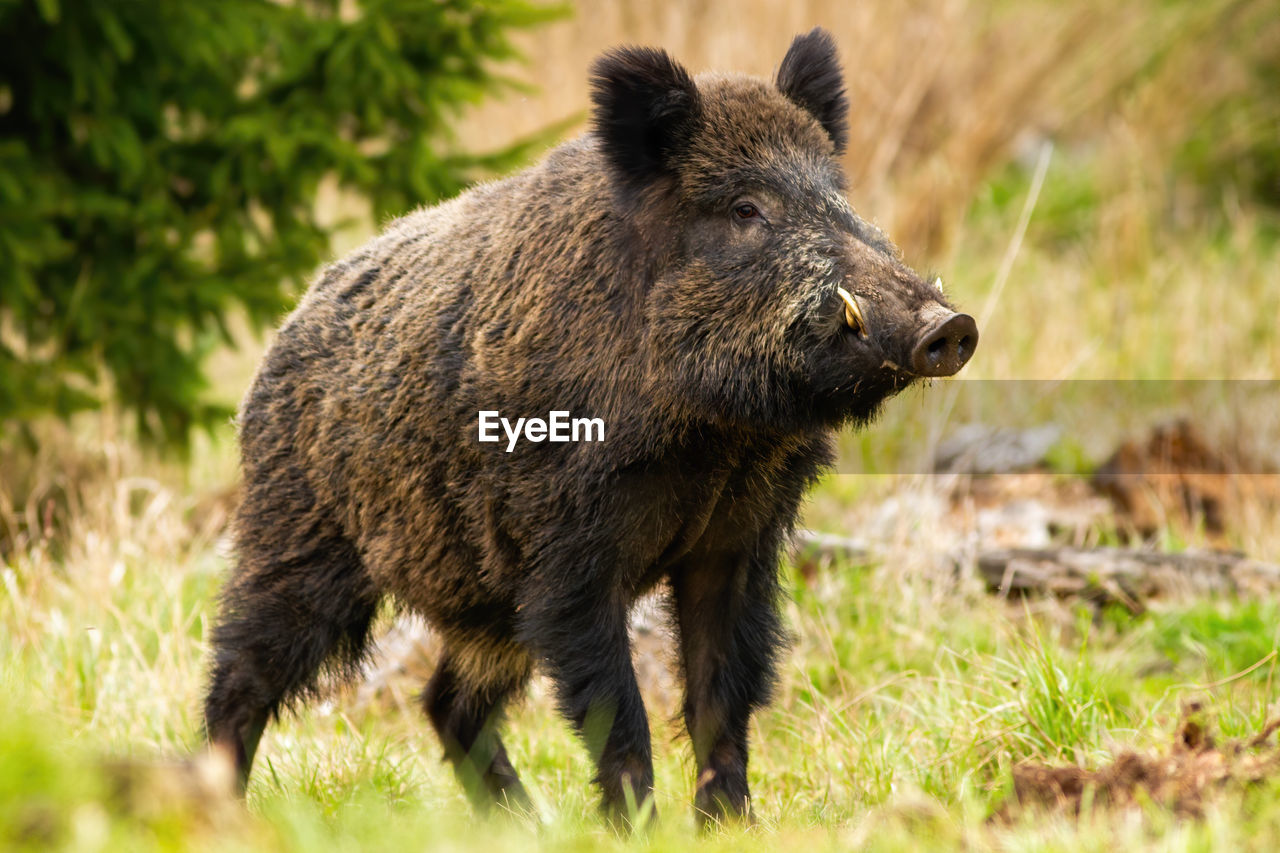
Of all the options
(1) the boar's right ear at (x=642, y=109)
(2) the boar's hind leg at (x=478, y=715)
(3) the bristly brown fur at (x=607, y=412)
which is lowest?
(2) the boar's hind leg at (x=478, y=715)

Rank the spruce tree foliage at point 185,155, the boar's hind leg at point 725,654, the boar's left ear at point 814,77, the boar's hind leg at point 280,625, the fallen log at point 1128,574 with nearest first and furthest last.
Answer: the boar's hind leg at point 725,654, the boar's left ear at point 814,77, the boar's hind leg at point 280,625, the fallen log at point 1128,574, the spruce tree foliage at point 185,155

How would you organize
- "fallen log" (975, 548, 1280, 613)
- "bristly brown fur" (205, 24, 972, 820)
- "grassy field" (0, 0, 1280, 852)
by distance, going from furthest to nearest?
"fallen log" (975, 548, 1280, 613) < "bristly brown fur" (205, 24, 972, 820) < "grassy field" (0, 0, 1280, 852)

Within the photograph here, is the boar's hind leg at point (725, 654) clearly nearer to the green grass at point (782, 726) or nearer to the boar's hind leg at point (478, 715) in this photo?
the green grass at point (782, 726)

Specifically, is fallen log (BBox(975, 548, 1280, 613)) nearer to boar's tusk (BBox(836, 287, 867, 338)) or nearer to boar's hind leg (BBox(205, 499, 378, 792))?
boar's tusk (BBox(836, 287, 867, 338))

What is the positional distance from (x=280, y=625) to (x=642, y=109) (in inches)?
73.8

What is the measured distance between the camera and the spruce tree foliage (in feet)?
19.3

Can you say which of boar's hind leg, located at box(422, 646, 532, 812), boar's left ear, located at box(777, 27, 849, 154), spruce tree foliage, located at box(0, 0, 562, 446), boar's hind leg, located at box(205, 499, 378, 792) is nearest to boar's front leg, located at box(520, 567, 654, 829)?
boar's hind leg, located at box(422, 646, 532, 812)

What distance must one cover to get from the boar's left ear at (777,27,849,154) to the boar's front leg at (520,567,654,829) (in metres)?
1.44

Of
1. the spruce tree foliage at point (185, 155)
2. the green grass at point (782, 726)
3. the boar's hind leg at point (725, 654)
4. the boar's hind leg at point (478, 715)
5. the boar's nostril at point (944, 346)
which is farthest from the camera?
the spruce tree foliage at point (185, 155)

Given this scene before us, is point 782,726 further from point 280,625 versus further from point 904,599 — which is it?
point 280,625

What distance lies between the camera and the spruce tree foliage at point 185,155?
5895 millimetres

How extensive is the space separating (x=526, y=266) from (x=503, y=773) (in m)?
1.58

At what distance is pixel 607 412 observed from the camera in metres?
3.54

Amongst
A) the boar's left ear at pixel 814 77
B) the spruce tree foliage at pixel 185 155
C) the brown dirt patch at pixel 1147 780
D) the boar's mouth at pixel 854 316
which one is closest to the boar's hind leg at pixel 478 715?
the boar's mouth at pixel 854 316
